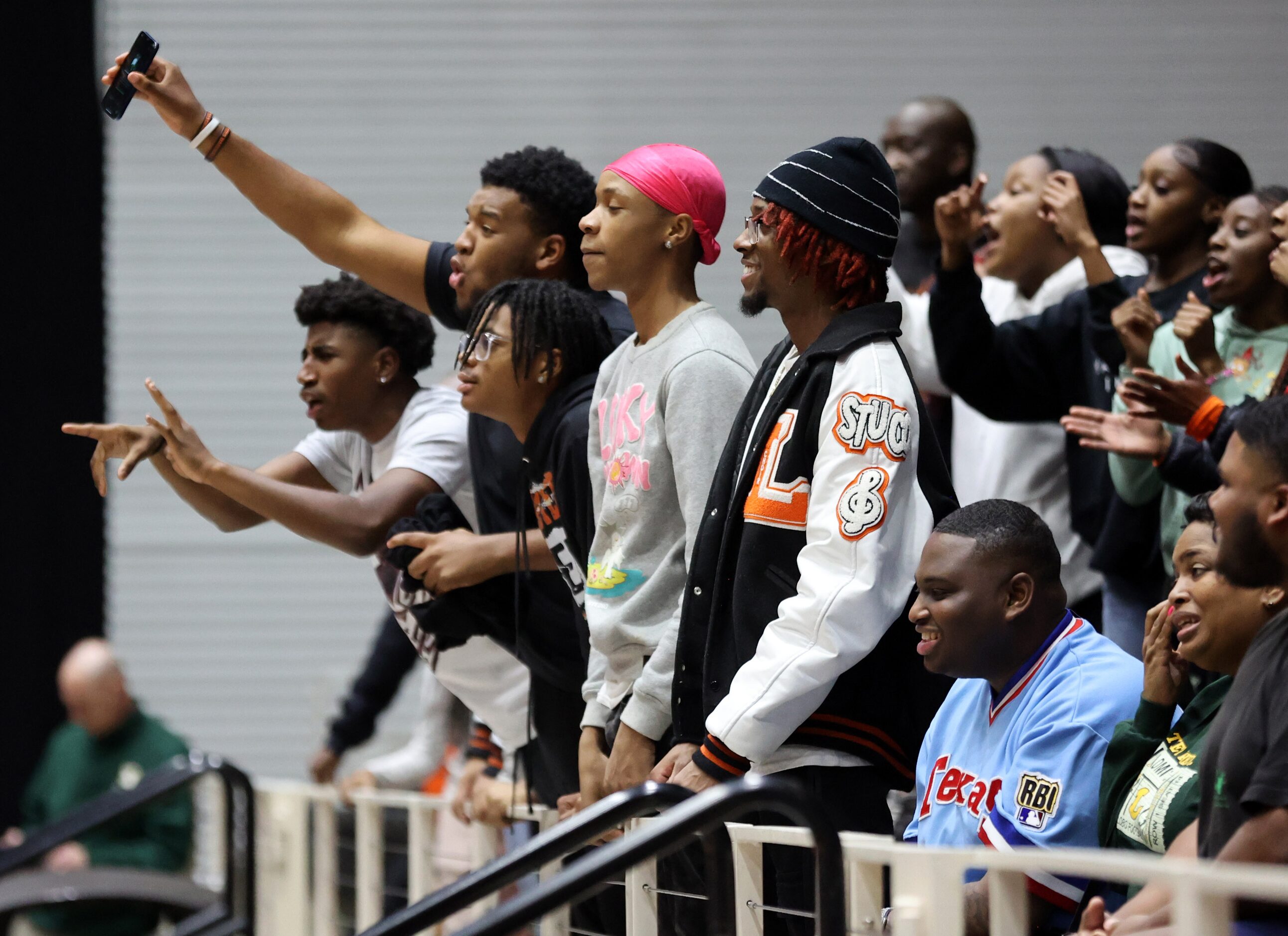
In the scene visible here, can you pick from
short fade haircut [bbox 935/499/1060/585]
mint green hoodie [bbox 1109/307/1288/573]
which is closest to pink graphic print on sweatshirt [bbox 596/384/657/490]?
short fade haircut [bbox 935/499/1060/585]

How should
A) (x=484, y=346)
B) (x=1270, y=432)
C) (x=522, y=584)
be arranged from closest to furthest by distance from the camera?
(x=1270, y=432)
(x=484, y=346)
(x=522, y=584)

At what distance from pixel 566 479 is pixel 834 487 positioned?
0.84m

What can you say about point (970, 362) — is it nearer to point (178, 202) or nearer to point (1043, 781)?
point (1043, 781)

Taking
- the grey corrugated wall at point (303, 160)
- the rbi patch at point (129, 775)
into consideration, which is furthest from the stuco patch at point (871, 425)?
the grey corrugated wall at point (303, 160)

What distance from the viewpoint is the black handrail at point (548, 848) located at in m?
2.62

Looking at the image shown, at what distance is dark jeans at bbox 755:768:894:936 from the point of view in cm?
286

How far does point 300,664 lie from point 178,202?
2.25m

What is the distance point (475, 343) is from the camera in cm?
360

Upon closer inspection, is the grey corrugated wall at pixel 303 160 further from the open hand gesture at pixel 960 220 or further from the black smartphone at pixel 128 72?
the black smartphone at pixel 128 72

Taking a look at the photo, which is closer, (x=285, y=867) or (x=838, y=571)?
(x=838, y=571)

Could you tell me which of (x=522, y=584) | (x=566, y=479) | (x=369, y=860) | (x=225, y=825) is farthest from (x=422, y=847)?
(x=566, y=479)

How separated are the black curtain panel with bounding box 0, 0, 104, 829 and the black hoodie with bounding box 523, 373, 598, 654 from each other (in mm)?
4928

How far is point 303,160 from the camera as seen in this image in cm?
785

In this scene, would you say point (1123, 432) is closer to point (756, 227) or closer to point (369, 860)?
point (756, 227)
